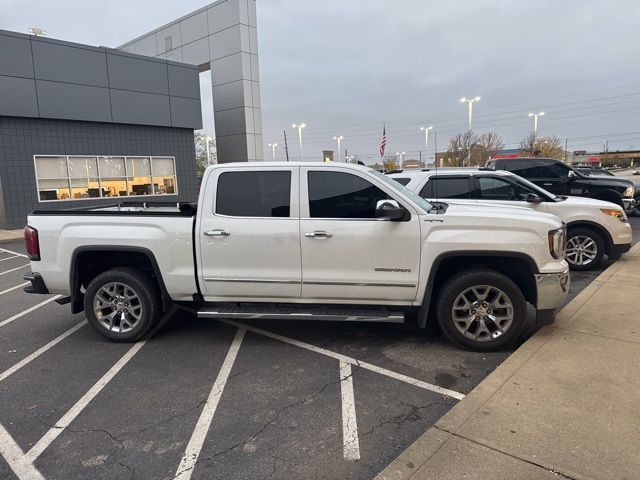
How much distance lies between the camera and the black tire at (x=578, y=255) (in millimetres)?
7977

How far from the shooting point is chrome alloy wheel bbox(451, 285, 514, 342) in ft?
14.6

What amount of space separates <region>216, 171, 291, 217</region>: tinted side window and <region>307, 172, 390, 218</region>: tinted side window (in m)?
0.28

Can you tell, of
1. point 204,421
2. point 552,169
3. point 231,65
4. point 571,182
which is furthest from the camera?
point 231,65

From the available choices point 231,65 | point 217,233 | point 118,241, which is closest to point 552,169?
point 217,233

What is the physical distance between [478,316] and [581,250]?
475 centimetres

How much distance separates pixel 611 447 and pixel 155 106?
67.0 feet

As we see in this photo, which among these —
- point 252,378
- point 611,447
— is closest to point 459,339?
point 611,447

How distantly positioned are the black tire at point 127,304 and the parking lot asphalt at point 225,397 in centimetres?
→ 17

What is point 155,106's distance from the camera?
19.8 m

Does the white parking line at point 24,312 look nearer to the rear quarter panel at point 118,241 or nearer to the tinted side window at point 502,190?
the rear quarter panel at point 118,241

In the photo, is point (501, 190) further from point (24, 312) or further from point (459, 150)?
point (459, 150)

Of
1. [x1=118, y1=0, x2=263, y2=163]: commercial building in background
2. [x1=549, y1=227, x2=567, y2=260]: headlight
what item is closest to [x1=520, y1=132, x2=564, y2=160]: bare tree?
[x1=118, y1=0, x2=263, y2=163]: commercial building in background

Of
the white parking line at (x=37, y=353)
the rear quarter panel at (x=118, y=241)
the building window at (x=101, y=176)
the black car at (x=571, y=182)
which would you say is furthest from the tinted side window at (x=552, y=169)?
the building window at (x=101, y=176)

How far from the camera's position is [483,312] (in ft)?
14.7
